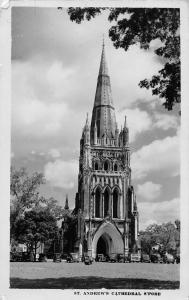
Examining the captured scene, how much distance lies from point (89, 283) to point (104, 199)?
1448 centimetres

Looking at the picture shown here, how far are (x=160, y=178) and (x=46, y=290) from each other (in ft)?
14.2

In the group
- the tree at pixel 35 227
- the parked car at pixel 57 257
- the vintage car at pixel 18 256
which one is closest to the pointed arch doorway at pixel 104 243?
the parked car at pixel 57 257

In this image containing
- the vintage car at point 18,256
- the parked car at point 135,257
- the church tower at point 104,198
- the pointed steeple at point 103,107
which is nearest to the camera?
the vintage car at point 18,256

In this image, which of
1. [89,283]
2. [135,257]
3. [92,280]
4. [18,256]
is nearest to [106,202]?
[135,257]

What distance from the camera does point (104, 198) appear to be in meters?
25.1

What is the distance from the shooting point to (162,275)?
37.0 ft

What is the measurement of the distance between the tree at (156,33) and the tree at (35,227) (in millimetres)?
5769

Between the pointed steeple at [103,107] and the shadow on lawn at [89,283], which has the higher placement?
the pointed steeple at [103,107]

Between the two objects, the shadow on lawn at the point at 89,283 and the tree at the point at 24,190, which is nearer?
the shadow on lawn at the point at 89,283

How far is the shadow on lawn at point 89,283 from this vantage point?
10.2 m

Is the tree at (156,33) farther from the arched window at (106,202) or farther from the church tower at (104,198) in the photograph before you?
the arched window at (106,202)

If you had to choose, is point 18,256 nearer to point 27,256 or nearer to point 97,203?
point 27,256

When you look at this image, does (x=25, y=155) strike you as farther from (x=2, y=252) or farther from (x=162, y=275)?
(x=162, y=275)

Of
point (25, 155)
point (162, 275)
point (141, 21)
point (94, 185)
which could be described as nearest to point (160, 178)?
point (162, 275)
